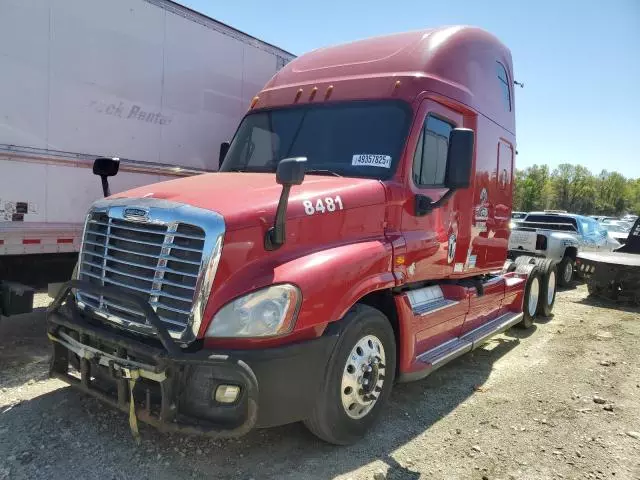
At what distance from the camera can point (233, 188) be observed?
12.1 feet

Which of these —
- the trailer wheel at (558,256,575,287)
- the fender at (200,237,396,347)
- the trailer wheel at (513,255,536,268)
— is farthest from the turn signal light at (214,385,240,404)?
the trailer wheel at (558,256,575,287)

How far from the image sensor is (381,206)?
3979 millimetres

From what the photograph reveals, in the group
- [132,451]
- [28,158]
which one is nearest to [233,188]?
[132,451]

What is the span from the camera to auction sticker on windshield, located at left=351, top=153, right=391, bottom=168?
4.19 meters

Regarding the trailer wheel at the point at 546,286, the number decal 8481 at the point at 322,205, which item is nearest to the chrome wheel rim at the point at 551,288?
the trailer wheel at the point at 546,286

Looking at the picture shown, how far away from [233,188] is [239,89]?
3.91 m

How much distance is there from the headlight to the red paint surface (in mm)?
51

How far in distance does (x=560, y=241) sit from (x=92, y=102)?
10133 mm

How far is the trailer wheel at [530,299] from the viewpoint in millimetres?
7664

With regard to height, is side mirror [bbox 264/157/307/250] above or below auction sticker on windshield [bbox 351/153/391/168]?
below

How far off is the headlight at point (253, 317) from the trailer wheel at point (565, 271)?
417 inches

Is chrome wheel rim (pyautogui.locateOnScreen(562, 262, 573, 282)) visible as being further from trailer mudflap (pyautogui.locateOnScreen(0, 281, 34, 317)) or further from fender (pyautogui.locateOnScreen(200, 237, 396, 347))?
trailer mudflap (pyautogui.locateOnScreen(0, 281, 34, 317))

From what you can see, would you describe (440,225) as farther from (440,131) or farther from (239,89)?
(239,89)

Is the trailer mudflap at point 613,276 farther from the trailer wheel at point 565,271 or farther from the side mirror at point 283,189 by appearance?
the side mirror at point 283,189
